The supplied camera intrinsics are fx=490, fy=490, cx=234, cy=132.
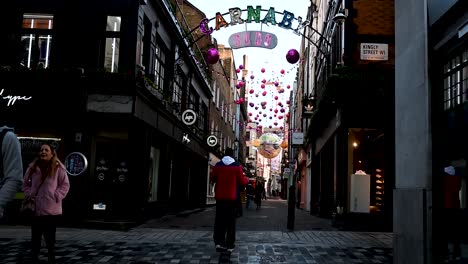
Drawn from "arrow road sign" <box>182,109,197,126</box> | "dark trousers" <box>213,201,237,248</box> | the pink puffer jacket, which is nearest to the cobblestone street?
"dark trousers" <box>213,201,237,248</box>

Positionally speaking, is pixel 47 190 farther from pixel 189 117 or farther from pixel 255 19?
pixel 189 117

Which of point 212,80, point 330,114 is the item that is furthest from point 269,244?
point 212,80

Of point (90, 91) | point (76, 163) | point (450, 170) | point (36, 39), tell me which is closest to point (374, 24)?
point (90, 91)

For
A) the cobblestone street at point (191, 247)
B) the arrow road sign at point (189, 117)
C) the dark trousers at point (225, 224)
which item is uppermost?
the arrow road sign at point (189, 117)

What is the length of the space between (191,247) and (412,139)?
190 inches

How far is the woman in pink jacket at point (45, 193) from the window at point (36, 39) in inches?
342

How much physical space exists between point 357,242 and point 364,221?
391 centimetres

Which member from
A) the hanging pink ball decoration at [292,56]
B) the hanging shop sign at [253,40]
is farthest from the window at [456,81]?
the hanging pink ball decoration at [292,56]

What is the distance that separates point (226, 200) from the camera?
364 inches

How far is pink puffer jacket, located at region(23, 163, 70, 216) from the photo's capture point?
661 centimetres

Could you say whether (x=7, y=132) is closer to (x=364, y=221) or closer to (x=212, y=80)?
(x=364, y=221)

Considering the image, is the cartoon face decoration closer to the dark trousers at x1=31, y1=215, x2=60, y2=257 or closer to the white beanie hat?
the white beanie hat

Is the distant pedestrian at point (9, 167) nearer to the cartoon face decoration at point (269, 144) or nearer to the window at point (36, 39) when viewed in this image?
Result: the window at point (36, 39)

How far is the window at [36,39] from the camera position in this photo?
48.2 ft
